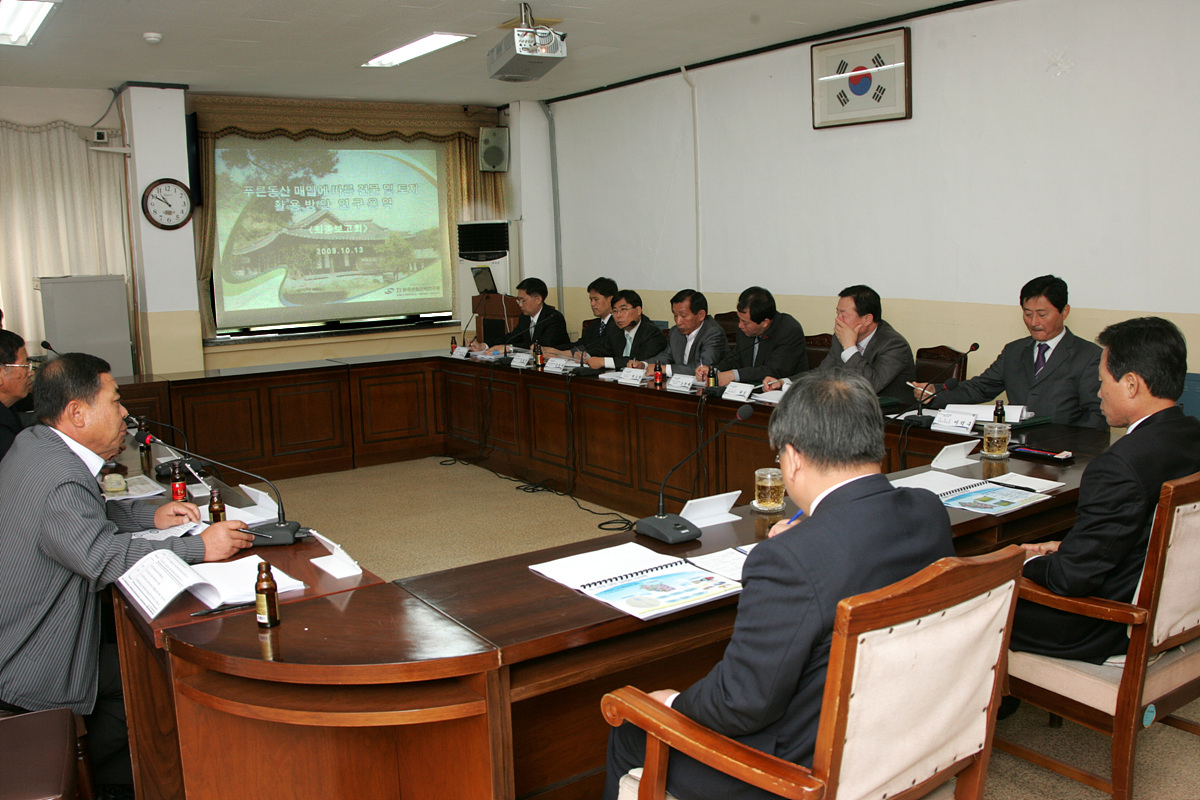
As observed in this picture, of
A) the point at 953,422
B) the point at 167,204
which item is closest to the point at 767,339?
the point at 953,422

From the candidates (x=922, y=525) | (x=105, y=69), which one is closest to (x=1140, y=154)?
(x=922, y=525)

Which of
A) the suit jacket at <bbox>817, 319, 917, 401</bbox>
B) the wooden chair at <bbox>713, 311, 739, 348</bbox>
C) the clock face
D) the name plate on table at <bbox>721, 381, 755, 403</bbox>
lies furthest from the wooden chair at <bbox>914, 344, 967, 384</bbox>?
the clock face

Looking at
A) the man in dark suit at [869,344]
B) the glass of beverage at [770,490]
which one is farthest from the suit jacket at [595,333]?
the glass of beverage at [770,490]

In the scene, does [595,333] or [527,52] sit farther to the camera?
[595,333]

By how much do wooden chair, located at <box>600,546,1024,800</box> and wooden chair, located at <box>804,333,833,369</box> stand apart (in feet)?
12.2

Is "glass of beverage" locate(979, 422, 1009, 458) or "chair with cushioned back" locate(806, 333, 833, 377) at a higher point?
"chair with cushioned back" locate(806, 333, 833, 377)

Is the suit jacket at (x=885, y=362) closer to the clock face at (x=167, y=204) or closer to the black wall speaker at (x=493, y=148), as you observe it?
the black wall speaker at (x=493, y=148)

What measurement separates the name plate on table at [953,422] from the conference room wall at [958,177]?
1595mm

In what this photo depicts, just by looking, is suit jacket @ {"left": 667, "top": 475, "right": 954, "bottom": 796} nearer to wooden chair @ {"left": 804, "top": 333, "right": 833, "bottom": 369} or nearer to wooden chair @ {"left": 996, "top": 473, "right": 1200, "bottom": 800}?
wooden chair @ {"left": 996, "top": 473, "right": 1200, "bottom": 800}

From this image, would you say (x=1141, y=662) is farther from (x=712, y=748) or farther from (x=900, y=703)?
(x=712, y=748)

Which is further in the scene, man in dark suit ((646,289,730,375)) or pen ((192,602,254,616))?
man in dark suit ((646,289,730,375))

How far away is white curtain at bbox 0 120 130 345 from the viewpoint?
6637mm

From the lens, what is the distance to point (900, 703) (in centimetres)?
135

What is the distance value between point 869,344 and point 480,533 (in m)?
2.19
